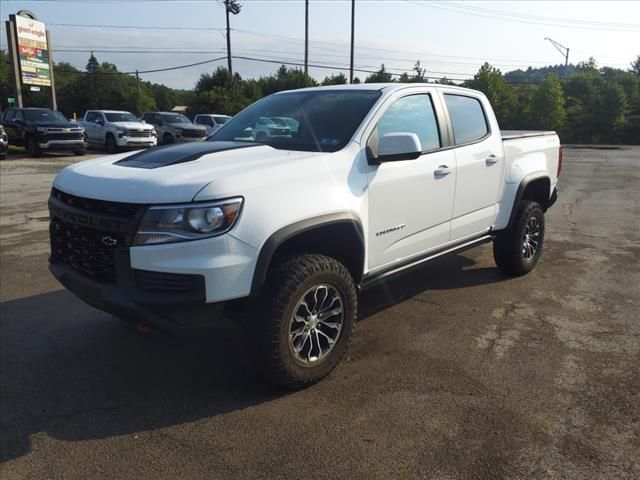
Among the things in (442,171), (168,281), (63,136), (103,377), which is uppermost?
(442,171)

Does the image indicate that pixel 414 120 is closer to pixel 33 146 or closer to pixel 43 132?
pixel 43 132

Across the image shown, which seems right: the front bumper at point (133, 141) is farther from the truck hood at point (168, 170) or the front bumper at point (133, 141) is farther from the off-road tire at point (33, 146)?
the truck hood at point (168, 170)

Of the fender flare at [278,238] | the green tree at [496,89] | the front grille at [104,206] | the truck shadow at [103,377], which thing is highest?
the green tree at [496,89]

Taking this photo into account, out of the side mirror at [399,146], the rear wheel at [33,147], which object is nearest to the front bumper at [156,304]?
the side mirror at [399,146]

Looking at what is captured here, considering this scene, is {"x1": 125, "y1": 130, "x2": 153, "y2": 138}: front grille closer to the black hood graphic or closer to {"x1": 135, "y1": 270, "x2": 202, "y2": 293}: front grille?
the black hood graphic

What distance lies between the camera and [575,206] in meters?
10.3

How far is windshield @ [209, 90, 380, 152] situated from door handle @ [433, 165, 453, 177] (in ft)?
2.48

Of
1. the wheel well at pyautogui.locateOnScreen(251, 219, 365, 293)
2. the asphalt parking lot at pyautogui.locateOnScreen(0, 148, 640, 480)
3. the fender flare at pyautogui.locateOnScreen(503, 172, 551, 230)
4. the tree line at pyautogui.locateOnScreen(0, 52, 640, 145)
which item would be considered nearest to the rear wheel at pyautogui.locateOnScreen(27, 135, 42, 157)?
the asphalt parking lot at pyautogui.locateOnScreen(0, 148, 640, 480)

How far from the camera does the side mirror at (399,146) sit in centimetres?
350

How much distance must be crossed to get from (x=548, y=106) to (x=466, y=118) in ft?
150

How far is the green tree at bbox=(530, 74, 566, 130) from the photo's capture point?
45.4 meters

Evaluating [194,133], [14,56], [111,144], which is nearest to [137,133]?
[111,144]

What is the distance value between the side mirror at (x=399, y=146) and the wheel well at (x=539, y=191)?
8.35 feet

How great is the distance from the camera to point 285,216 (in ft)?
10.0
